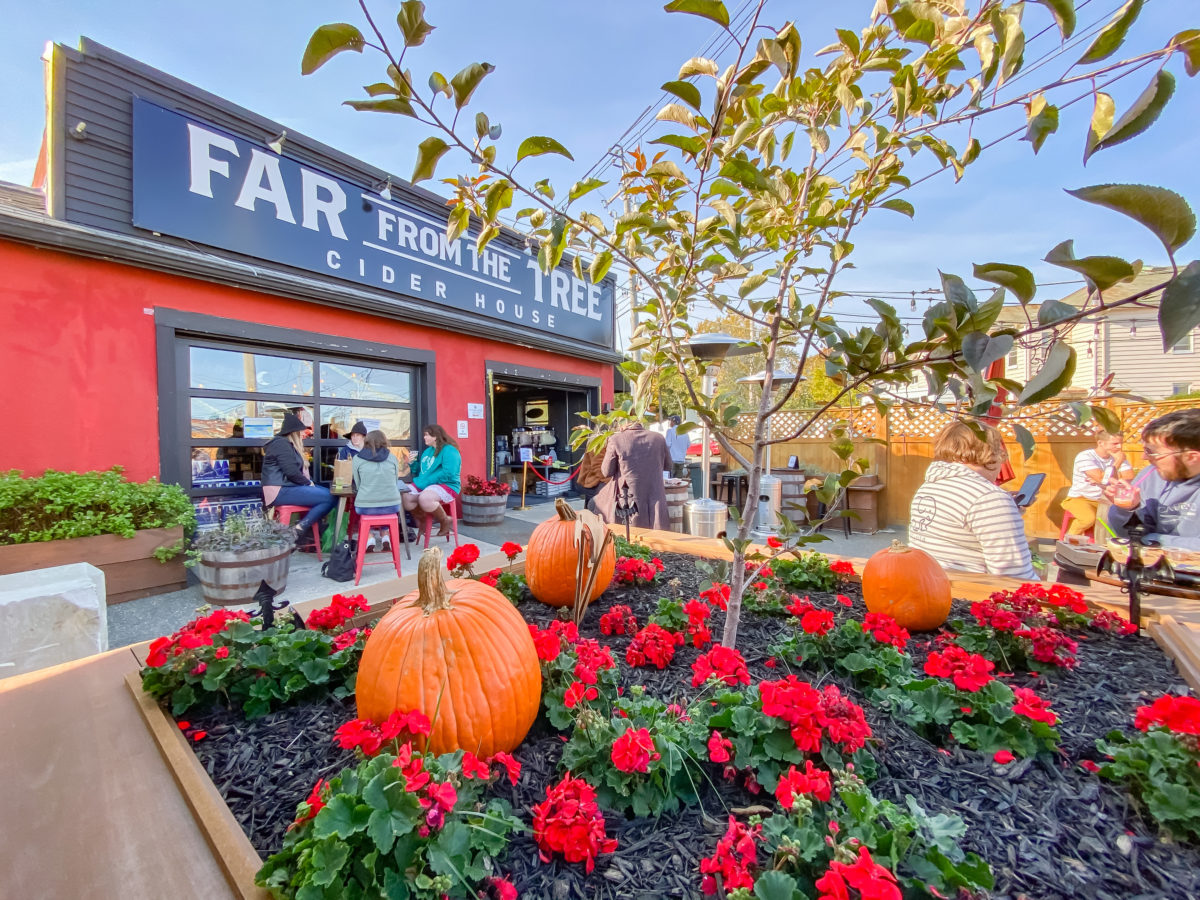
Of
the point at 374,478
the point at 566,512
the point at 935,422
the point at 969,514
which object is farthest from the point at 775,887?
the point at 935,422

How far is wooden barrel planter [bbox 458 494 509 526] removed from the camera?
20.6ft

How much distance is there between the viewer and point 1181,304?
0.48 m

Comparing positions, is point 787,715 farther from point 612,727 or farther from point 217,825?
point 217,825

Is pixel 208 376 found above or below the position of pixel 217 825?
above

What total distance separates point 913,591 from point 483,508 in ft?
17.9

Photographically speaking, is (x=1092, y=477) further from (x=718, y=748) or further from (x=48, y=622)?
(x=48, y=622)

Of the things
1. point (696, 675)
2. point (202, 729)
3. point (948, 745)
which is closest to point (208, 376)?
point (202, 729)

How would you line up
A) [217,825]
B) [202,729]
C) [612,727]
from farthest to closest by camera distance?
[202,729] < [612,727] < [217,825]

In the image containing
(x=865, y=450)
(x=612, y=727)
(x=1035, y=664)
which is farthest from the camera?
(x=865, y=450)

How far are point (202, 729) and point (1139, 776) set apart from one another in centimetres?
168

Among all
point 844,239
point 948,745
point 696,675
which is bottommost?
point 948,745

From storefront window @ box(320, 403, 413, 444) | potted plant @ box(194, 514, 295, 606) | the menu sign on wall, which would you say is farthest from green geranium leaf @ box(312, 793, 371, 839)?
storefront window @ box(320, 403, 413, 444)

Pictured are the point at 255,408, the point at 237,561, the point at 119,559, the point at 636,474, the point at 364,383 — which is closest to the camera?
the point at 237,561

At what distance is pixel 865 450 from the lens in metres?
7.90
